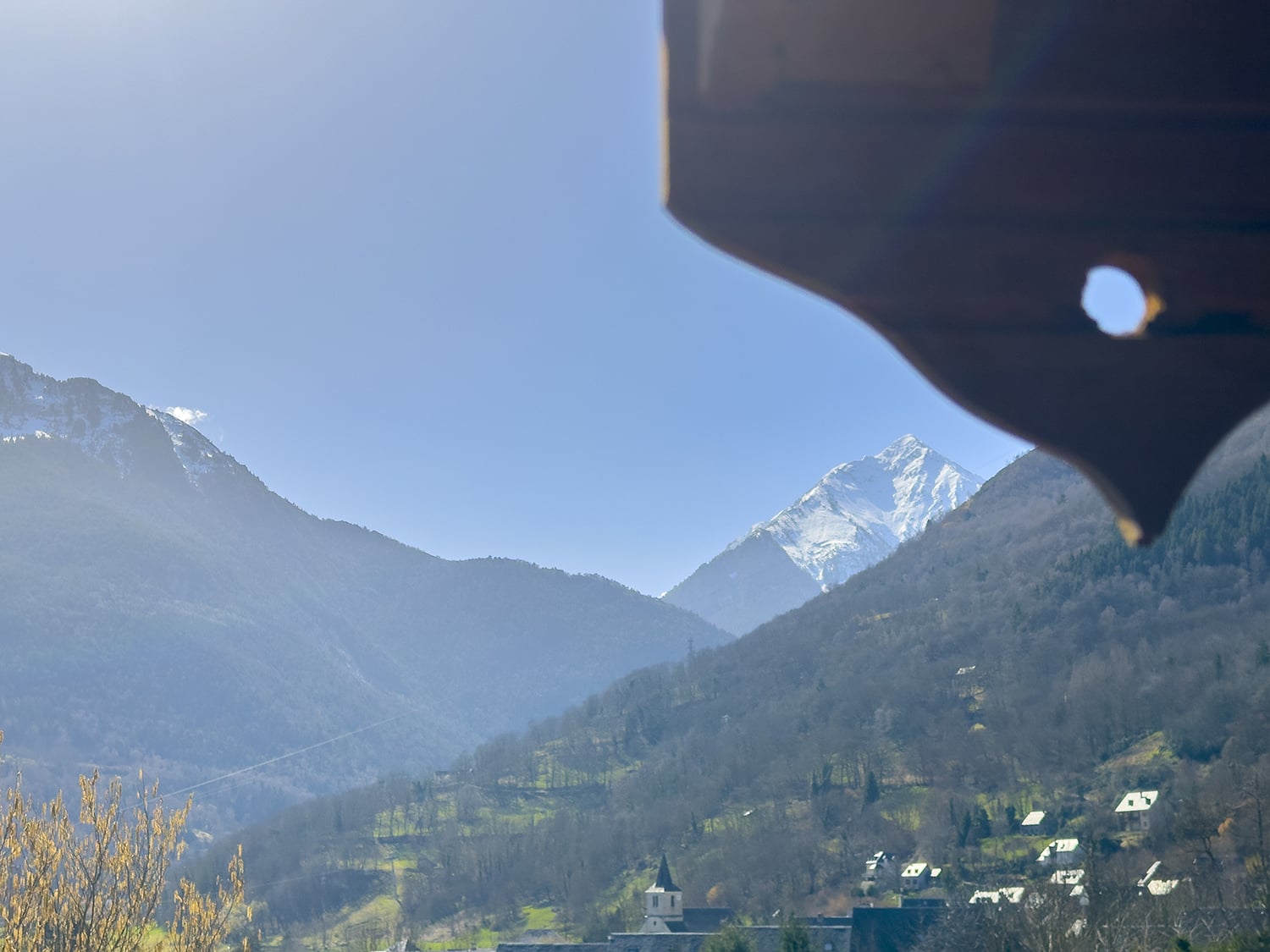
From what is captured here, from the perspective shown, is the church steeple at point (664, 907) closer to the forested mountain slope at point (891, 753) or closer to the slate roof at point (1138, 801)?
the forested mountain slope at point (891, 753)

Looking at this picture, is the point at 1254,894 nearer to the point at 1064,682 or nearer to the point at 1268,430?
the point at 1064,682

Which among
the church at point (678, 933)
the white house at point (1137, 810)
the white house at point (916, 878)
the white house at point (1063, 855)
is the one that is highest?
the white house at point (1137, 810)

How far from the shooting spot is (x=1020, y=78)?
68.5 inches

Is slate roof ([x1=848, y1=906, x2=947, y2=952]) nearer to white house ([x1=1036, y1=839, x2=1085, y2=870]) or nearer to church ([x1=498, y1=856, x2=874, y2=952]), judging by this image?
church ([x1=498, y1=856, x2=874, y2=952])

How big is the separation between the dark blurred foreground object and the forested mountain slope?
56.8m

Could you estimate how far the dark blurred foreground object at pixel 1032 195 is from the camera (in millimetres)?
1672

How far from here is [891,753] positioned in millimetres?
120125

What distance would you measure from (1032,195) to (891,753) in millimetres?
124032

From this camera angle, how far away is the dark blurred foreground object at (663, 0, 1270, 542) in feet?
5.49

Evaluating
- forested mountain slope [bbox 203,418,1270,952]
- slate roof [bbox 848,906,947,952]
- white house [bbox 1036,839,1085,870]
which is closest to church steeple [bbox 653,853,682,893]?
forested mountain slope [bbox 203,418,1270,952]

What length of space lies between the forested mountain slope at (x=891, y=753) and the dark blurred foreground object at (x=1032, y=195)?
56.8 metres

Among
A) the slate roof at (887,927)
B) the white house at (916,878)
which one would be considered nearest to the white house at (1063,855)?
the white house at (916,878)

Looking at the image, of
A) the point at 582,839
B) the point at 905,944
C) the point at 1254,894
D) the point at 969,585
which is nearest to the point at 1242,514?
the point at 969,585

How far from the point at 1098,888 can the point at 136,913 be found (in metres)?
35.4
